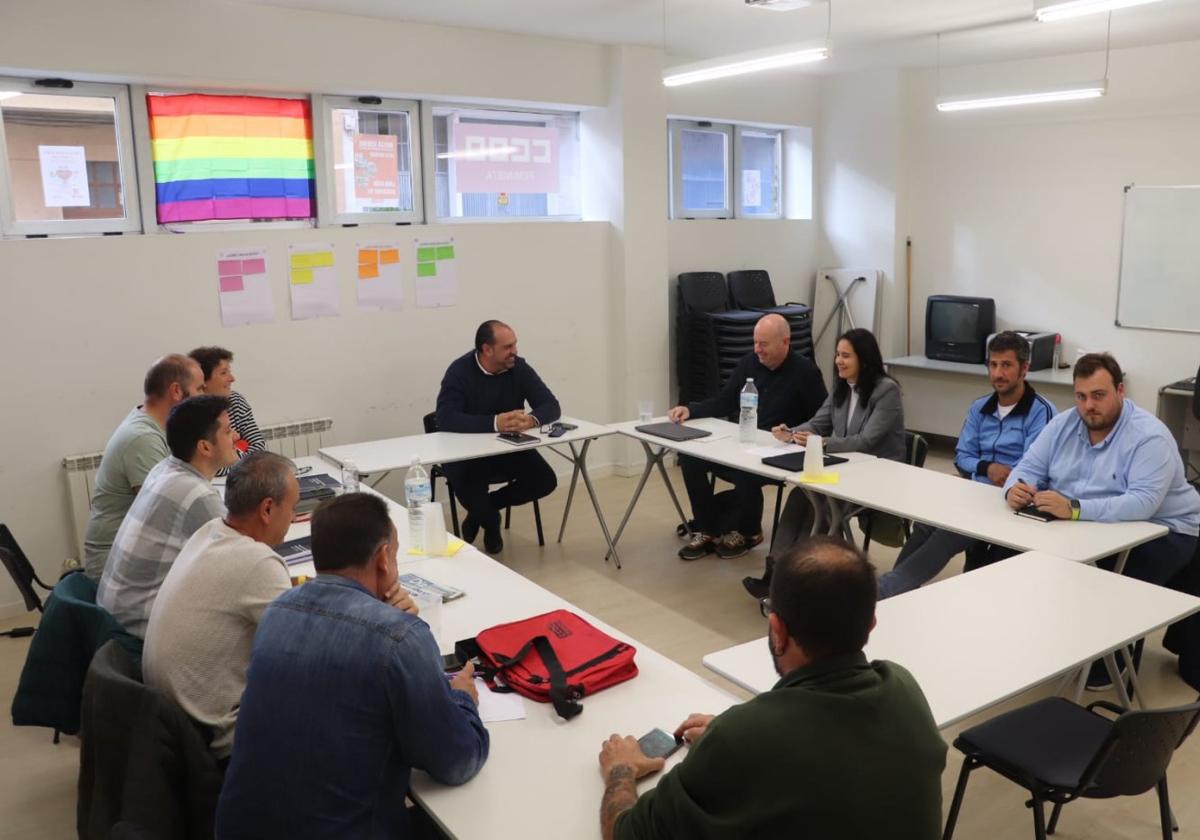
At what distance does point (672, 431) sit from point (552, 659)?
284 centimetres

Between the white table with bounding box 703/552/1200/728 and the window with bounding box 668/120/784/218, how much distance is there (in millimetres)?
5015

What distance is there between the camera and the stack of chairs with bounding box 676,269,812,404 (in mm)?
6992

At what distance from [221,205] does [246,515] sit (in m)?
3.51

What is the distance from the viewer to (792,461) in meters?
4.36

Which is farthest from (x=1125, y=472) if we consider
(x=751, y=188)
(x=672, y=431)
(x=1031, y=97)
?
(x=751, y=188)

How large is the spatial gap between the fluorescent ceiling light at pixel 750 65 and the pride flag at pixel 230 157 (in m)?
2.11

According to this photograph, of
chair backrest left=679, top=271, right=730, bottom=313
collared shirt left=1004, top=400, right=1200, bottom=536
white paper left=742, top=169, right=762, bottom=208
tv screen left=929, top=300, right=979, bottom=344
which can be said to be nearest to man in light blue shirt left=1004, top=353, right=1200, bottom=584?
collared shirt left=1004, top=400, right=1200, bottom=536

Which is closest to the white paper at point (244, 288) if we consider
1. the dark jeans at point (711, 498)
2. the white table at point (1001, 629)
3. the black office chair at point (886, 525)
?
the dark jeans at point (711, 498)

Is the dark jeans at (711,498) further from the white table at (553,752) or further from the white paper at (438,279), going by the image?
the white table at (553,752)

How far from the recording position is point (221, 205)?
5.32 m

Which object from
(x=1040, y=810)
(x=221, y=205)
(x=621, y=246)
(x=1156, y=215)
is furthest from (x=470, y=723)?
(x=1156, y=215)

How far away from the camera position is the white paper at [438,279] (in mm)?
5980

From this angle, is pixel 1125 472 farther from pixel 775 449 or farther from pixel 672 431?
pixel 672 431

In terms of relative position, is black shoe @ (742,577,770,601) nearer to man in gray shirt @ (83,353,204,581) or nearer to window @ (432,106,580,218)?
man in gray shirt @ (83,353,204,581)
